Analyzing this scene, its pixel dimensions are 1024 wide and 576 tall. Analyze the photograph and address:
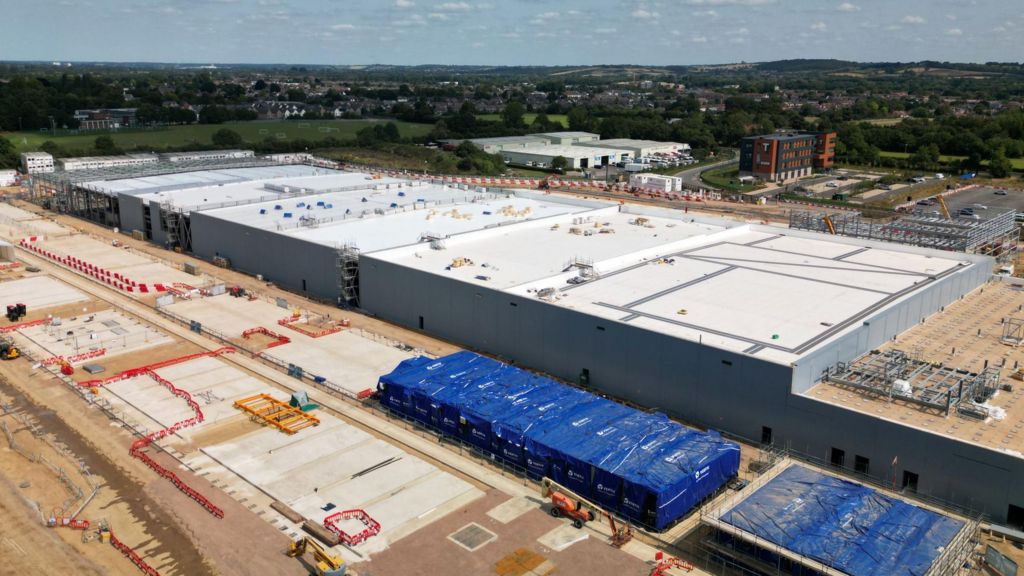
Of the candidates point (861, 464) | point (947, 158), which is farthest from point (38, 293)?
point (947, 158)

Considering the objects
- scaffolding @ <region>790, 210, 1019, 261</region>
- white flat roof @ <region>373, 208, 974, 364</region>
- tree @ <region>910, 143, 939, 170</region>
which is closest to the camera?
white flat roof @ <region>373, 208, 974, 364</region>

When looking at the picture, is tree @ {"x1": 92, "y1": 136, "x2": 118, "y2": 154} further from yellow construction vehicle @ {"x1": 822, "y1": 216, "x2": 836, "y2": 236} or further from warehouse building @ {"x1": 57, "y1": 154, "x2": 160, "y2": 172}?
yellow construction vehicle @ {"x1": 822, "y1": 216, "x2": 836, "y2": 236}

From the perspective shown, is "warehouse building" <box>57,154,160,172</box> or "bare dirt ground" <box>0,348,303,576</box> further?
"warehouse building" <box>57,154,160,172</box>

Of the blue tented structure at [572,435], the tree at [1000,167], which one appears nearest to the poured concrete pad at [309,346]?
the blue tented structure at [572,435]

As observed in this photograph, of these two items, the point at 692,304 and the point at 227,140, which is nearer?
the point at 692,304

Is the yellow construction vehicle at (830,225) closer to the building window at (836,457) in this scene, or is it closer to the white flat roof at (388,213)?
the white flat roof at (388,213)

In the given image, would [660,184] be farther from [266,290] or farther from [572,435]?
[572,435]

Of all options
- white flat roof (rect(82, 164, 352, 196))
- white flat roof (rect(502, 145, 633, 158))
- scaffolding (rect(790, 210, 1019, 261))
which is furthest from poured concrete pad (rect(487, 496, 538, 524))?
white flat roof (rect(502, 145, 633, 158))
